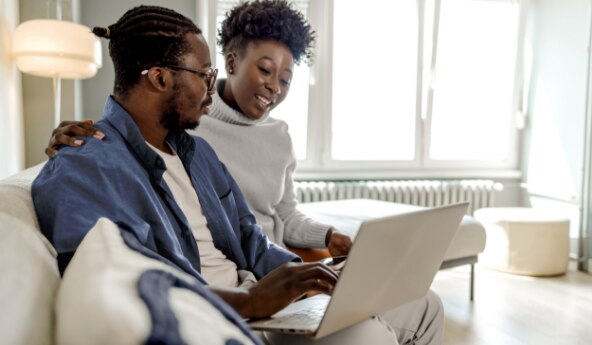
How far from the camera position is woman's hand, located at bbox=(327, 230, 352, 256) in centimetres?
165

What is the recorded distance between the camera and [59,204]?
820 mm

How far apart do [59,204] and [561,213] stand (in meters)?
3.87

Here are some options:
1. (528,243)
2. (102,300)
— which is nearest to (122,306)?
(102,300)

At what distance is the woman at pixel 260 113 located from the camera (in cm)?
174

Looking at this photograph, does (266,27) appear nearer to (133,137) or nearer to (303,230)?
(303,230)

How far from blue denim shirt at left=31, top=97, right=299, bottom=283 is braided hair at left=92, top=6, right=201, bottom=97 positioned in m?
0.07

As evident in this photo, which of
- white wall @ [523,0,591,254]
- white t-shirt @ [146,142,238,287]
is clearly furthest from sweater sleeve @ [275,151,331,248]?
white wall @ [523,0,591,254]

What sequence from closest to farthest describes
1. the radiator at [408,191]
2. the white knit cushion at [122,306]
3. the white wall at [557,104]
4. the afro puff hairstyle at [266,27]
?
the white knit cushion at [122,306]
the afro puff hairstyle at [266,27]
the white wall at [557,104]
the radiator at [408,191]

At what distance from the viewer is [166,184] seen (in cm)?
108

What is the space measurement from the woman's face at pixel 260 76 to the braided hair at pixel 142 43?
2.01 feet

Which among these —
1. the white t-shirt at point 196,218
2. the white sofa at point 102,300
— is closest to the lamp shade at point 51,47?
the white t-shirt at point 196,218

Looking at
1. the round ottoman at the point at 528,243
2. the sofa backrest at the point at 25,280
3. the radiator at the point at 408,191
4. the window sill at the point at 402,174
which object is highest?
the sofa backrest at the point at 25,280

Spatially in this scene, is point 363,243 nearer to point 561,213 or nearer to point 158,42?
point 158,42

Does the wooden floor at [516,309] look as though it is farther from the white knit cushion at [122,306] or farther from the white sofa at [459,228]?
the white knit cushion at [122,306]
